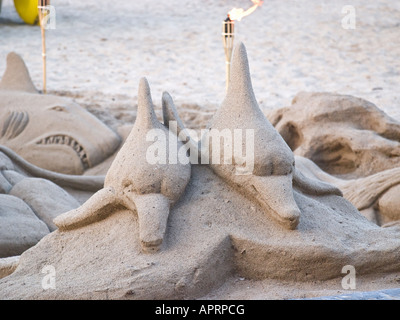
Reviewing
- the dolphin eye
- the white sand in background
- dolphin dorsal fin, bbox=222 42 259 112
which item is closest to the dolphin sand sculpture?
dolphin dorsal fin, bbox=222 42 259 112

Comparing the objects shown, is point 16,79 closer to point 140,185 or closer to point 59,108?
point 59,108

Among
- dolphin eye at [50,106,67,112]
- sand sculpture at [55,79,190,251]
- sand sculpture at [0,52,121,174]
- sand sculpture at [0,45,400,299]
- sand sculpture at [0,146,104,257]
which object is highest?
sand sculpture at [55,79,190,251]

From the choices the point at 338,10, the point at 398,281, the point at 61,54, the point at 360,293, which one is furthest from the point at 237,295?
the point at 338,10

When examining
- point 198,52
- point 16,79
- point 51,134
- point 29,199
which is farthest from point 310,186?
point 198,52

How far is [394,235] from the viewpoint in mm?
3176

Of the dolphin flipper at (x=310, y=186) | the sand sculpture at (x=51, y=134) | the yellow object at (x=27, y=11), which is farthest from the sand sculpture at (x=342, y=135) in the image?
the yellow object at (x=27, y=11)

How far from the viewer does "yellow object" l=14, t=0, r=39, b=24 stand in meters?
11.9

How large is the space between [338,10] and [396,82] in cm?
375

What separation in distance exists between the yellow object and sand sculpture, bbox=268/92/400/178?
6.93m

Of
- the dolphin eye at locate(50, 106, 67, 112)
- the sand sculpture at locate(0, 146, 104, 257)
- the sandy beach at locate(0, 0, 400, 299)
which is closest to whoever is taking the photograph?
the sand sculpture at locate(0, 146, 104, 257)

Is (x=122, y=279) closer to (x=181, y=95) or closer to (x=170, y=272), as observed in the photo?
(x=170, y=272)

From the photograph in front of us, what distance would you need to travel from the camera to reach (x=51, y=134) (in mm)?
6301

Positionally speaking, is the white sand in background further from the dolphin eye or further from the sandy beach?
the dolphin eye

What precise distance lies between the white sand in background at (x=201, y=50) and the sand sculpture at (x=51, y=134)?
0.67 meters
